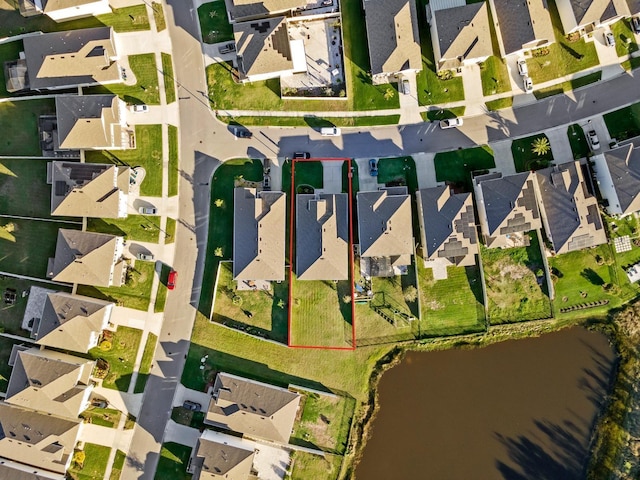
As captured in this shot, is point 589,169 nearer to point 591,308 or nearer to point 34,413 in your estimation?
point 591,308

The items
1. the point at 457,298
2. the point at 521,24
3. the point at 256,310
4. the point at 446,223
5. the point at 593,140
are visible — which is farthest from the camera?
the point at 457,298

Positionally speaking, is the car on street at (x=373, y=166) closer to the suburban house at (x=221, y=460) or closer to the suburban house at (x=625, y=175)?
the suburban house at (x=625, y=175)

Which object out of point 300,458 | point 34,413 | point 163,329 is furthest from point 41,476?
point 300,458

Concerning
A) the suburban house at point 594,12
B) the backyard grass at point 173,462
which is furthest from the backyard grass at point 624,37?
the backyard grass at point 173,462

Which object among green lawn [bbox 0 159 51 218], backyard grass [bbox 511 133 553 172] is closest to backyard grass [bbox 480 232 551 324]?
backyard grass [bbox 511 133 553 172]

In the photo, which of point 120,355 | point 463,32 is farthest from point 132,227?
point 463,32

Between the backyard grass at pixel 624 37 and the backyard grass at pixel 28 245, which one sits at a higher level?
the backyard grass at pixel 624 37

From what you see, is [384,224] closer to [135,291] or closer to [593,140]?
[593,140]

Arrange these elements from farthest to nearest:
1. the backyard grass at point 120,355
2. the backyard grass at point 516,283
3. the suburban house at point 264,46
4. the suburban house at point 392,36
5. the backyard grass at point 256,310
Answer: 1. the backyard grass at point 516,283
2. the backyard grass at point 256,310
3. the backyard grass at point 120,355
4. the suburban house at point 264,46
5. the suburban house at point 392,36
